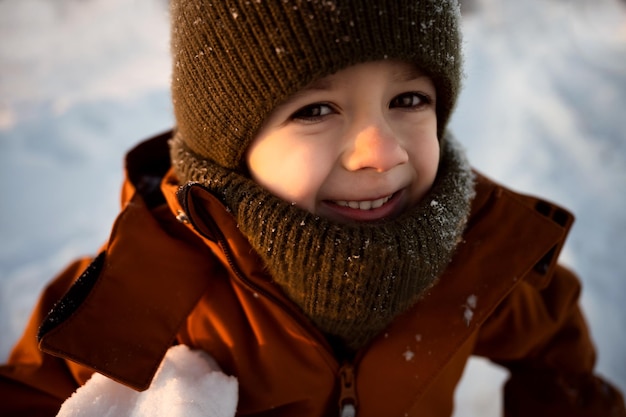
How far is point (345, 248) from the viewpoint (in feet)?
2.66

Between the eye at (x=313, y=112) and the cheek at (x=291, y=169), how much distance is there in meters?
0.04

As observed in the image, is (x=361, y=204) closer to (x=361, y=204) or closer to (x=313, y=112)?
(x=361, y=204)

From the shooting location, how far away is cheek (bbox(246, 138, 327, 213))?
0.83 meters

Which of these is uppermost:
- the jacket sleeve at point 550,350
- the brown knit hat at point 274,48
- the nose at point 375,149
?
the brown knit hat at point 274,48

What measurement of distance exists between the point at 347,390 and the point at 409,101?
562 mm

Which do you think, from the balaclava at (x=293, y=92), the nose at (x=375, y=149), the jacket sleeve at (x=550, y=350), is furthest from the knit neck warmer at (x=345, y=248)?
the jacket sleeve at (x=550, y=350)

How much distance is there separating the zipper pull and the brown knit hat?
0.44 m

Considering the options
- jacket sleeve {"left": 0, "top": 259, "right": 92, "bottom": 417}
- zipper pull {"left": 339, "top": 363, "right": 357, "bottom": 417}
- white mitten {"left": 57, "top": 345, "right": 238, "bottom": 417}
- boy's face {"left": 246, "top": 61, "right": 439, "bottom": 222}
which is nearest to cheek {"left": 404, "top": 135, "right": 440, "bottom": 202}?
boy's face {"left": 246, "top": 61, "right": 439, "bottom": 222}

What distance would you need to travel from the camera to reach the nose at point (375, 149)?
800 millimetres

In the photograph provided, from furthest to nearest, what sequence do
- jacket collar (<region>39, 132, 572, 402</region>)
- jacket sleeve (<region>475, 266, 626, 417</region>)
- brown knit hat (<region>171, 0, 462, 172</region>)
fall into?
jacket sleeve (<region>475, 266, 626, 417</region>), jacket collar (<region>39, 132, 572, 402</region>), brown knit hat (<region>171, 0, 462, 172</region>)

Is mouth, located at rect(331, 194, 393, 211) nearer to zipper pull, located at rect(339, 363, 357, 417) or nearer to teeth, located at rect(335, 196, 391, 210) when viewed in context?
teeth, located at rect(335, 196, 391, 210)

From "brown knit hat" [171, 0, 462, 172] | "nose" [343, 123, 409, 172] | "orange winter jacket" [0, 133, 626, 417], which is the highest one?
"brown knit hat" [171, 0, 462, 172]

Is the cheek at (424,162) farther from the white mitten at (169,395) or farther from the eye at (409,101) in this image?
the white mitten at (169,395)

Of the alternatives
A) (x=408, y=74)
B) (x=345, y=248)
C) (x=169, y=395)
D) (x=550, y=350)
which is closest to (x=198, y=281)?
(x=169, y=395)
